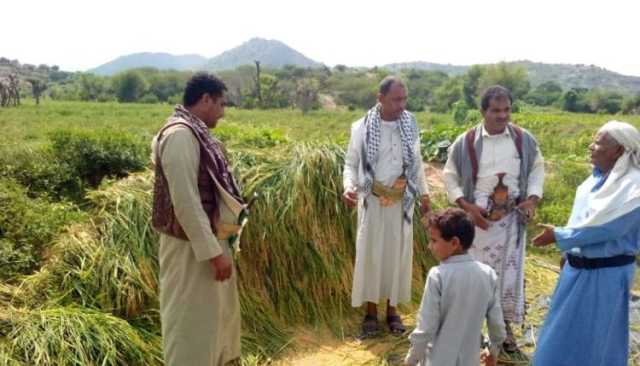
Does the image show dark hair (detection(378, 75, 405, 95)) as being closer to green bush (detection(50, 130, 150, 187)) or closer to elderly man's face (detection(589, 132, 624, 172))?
elderly man's face (detection(589, 132, 624, 172))

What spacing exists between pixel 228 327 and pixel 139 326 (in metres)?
1.00

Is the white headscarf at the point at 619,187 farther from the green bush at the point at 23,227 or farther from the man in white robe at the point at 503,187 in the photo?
the green bush at the point at 23,227

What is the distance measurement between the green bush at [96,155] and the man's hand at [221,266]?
2888 mm

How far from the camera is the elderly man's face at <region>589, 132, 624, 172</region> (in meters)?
2.49

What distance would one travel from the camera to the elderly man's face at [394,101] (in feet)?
11.5

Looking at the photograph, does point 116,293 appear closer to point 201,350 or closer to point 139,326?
point 139,326

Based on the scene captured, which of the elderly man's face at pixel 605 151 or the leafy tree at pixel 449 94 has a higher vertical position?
the leafy tree at pixel 449 94

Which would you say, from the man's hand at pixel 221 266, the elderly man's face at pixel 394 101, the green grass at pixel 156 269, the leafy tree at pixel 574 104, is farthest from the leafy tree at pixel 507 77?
the man's hand at pixel 221 266

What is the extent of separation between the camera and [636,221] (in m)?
2.38

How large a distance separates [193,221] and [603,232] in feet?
6.14

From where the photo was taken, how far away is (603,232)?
2389 mm

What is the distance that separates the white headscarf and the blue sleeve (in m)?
0.02

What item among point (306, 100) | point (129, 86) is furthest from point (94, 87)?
point (306, 100)

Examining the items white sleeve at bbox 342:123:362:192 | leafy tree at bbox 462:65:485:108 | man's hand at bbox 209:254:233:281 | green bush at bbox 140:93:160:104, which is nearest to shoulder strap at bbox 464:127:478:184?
white sleeve at bbox 342:123:362:192
